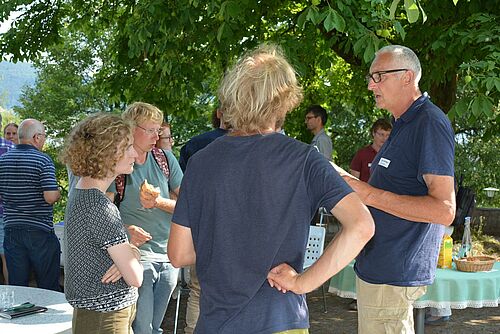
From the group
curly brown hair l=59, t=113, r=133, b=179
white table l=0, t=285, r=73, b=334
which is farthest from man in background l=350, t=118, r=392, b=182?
curly brown hair l=59, t=113, r=133, b=179

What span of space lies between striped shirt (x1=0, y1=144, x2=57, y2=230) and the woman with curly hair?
9.29ft

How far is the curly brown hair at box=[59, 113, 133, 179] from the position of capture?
115 inches

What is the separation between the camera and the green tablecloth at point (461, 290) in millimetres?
4473

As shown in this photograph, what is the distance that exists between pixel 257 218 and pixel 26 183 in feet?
13.1

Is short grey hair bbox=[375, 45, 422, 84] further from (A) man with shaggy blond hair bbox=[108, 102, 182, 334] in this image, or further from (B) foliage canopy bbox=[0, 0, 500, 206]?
(A) man with shaggy blond hair bbox=[108, 102, 182, 334]

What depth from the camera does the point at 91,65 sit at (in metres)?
24.8

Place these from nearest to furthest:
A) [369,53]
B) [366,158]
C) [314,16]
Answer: [314,16], [369,53], [366,158]

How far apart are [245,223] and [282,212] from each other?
0.40 feet

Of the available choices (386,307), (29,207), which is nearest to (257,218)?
(386,307)

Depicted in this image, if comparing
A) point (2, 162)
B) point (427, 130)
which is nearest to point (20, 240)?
point (2, 162)

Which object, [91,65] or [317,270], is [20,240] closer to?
[317,270]

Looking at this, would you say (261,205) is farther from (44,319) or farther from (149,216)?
(149,216)

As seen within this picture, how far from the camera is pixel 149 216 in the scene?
4219 mm

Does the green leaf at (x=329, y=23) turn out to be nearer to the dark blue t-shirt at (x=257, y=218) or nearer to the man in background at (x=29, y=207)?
the man in background at (x=29, y=207)
